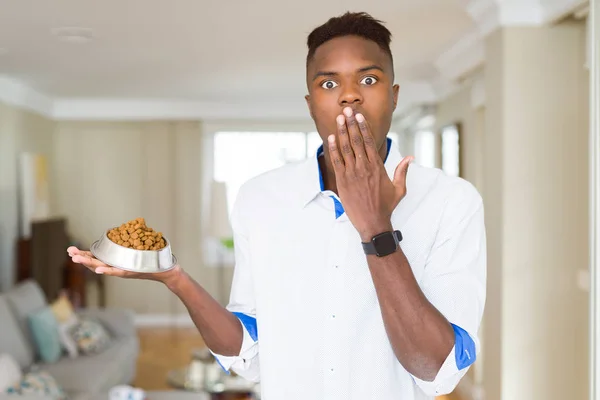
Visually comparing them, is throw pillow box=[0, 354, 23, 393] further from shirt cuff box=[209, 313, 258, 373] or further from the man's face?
the man's face

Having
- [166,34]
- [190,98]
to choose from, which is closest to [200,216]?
[190,98]

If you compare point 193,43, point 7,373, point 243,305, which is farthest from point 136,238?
point 193,43

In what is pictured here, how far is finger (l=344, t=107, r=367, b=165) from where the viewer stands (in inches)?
35.1

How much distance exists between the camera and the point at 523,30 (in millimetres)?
3344

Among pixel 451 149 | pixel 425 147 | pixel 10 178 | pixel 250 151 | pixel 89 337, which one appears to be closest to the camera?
pixel 89 337

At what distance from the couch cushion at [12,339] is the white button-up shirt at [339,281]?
3.68m

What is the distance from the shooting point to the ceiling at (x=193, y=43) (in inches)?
143

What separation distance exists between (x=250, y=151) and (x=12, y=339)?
4.09 meters

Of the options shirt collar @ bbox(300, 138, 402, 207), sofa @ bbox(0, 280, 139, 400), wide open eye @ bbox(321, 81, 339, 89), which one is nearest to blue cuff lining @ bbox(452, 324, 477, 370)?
shirt collar @ bbox(300, 138, 402, 207)

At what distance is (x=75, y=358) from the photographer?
4953 millimetres

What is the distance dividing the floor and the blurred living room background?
3 cm

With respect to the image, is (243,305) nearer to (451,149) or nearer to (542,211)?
(542,211)

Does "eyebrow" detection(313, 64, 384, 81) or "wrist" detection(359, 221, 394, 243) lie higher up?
"eyebrow" detection(313, 64, 384, 81)

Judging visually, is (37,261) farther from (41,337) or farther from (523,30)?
(523,30)
